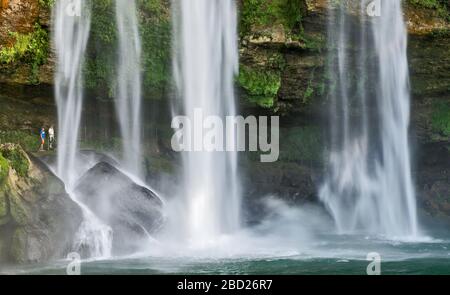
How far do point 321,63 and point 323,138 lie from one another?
9.55ft

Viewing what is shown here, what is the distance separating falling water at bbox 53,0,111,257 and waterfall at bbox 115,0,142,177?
934mm

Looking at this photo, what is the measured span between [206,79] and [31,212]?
6227 mm

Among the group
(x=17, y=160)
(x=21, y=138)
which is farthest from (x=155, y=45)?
(x=17, y=160)

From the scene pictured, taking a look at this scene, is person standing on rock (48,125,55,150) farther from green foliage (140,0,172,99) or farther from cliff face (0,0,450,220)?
green foliage (140,0,172,99)

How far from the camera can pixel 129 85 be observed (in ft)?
64.6

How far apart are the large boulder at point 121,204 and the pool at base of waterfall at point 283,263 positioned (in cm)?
69

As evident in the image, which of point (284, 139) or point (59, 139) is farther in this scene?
point (284, 139)

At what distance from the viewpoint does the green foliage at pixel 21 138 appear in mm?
19656

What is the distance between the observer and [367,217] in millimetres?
21391

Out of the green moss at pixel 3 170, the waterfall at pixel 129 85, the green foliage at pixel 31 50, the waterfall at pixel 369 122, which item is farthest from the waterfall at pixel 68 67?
the waterfall at pixel 369 122

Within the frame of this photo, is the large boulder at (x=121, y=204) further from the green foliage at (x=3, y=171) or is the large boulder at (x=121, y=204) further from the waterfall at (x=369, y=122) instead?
the waterfall at (x=369, y=122)

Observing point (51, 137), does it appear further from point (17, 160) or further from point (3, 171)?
point (3, 171)
